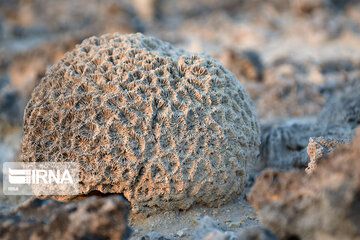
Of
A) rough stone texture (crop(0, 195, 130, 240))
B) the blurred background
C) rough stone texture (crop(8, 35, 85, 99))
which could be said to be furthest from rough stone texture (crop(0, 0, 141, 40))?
rough stone texture (crop(0, 195, 130, 240))

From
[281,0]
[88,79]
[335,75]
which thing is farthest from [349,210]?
[281,0]

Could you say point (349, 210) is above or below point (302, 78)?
below

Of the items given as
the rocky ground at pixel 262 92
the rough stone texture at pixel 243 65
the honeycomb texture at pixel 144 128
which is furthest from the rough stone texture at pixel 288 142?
the rough stone texture at pixel 243 65

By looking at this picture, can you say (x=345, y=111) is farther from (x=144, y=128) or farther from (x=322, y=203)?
(x=322, y=203)

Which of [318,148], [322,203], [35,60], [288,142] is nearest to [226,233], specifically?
[322,203]

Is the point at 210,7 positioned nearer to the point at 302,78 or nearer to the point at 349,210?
the point at 302,78

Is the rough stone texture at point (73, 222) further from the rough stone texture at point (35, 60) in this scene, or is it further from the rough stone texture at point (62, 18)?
the rough stone texture at point (62, 18)

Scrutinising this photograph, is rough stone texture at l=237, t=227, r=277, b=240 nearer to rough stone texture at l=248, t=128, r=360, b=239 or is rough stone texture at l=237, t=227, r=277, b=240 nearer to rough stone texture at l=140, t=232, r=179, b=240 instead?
rough stone texture at l=248, t=128, r=360, b=239
